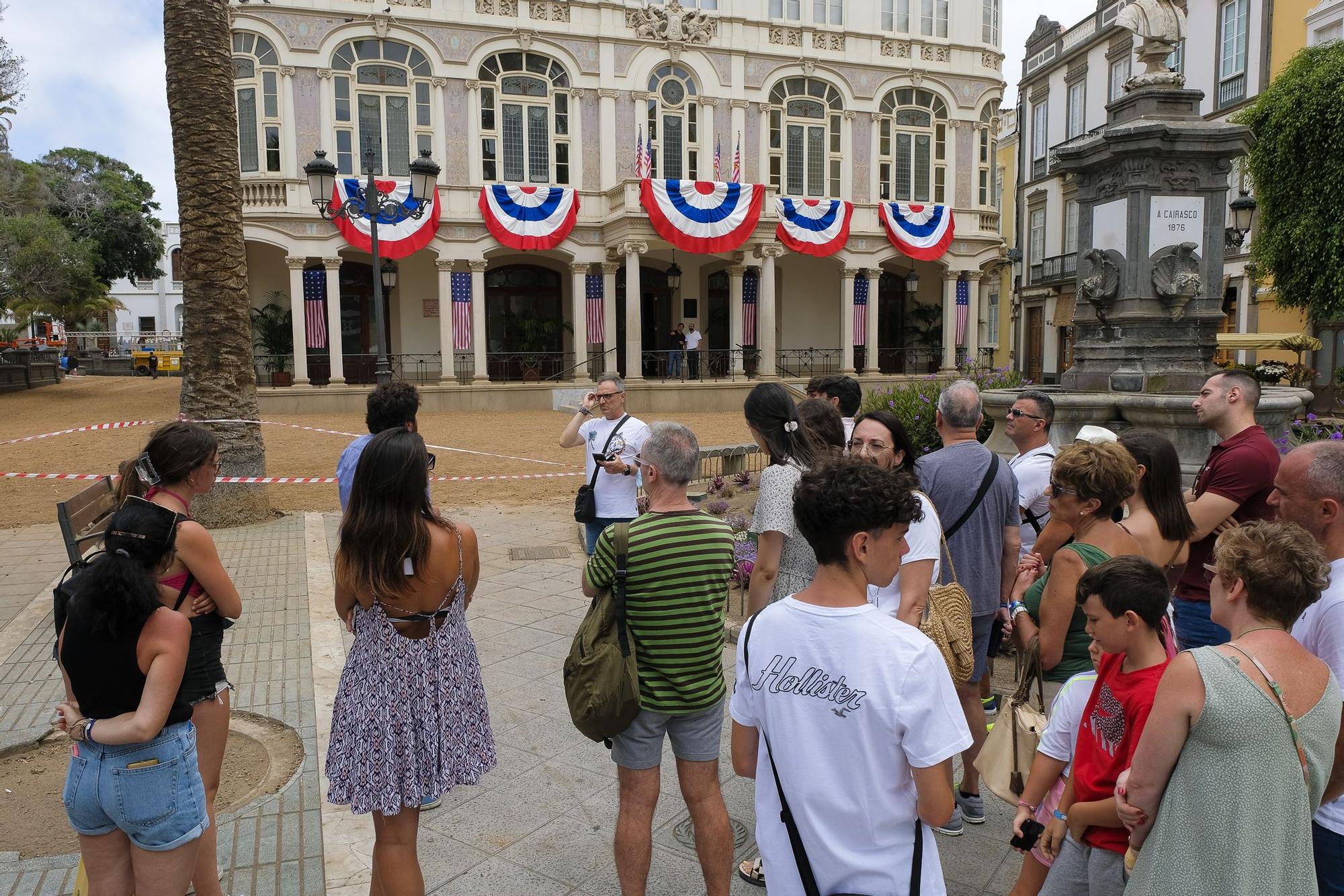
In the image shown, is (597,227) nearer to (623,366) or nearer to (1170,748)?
(623,366)

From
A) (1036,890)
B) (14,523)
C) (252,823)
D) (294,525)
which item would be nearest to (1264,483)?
(1036,890)

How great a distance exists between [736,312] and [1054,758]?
24631mm

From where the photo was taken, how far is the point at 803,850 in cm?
214

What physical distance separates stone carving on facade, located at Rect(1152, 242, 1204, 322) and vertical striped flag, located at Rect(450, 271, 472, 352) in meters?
19.7

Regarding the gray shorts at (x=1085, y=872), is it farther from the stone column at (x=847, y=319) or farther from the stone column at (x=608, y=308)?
the stone column at (x=847, y=319)

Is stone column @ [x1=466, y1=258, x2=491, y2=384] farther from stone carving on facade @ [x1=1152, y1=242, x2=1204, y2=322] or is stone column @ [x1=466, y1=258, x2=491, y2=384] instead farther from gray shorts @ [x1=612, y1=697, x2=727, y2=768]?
gray shorts @ [x1=612, y1=697, x2=727, y2=768]

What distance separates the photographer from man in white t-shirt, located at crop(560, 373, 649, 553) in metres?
6.04

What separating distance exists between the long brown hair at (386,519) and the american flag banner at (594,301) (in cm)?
2322

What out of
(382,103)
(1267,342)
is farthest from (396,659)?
(382,103)

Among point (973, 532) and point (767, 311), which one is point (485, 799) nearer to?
point (973, 532)

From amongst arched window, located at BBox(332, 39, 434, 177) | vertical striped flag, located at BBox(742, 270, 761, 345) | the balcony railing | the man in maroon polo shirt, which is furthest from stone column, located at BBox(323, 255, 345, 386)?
the balcony railing

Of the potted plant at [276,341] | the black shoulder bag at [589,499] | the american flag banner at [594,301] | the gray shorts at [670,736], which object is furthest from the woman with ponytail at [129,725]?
the potted plant at [276,341]

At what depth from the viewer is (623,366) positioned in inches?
1051

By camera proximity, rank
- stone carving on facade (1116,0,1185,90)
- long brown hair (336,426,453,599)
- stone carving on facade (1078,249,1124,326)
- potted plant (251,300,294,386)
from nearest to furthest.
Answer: long brown hair (336,426,453,599), stone carving on facade (1116,0,1185,90), stone carving on facade (1078,249,1124,326), potted plant (251,300,294,386)
